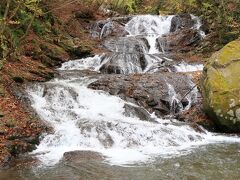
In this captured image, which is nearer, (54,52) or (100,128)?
(100,128)

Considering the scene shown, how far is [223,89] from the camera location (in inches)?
458

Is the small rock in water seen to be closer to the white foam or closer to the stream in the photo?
the stream

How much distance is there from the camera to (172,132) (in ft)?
35.4

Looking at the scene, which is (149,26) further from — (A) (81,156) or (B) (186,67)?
(A) (81,156)

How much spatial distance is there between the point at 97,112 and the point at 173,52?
9.83 m

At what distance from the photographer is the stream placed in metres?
7.89

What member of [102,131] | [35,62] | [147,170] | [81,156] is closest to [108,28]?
[35,62]

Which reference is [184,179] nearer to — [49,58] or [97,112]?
[97,112]

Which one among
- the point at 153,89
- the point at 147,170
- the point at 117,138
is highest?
the point at 153,89

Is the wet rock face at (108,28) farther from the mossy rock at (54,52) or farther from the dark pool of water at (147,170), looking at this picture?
the dark pool of water at (147,170)

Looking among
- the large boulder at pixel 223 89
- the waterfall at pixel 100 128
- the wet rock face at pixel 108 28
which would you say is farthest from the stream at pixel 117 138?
the wet rock face at pixel 108 28

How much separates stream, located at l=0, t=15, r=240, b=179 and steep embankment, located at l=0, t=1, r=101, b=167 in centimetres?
41

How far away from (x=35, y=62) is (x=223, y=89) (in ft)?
25.2

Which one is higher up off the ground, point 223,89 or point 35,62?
point 35,62
